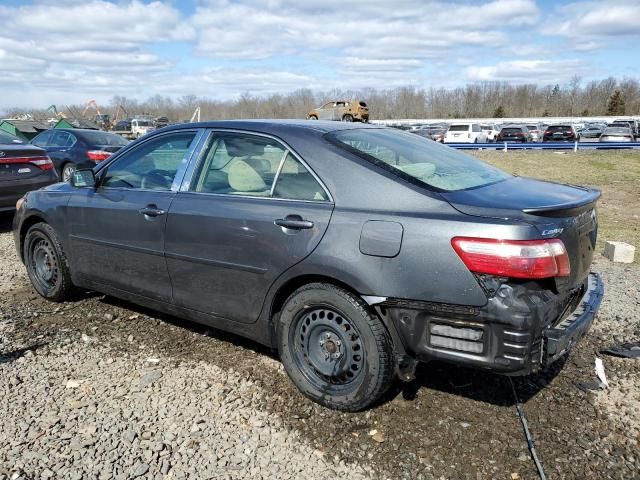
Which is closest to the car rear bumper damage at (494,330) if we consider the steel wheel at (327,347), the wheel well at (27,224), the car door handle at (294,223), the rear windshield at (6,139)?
the steel wheel at (327,347)

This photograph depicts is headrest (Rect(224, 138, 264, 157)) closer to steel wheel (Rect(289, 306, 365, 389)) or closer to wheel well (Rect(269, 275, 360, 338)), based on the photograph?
wheel well (Rect(269, 275, 360, 338))

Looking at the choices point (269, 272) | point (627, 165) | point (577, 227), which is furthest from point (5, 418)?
point (627, 165)

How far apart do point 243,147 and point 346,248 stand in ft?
3.88

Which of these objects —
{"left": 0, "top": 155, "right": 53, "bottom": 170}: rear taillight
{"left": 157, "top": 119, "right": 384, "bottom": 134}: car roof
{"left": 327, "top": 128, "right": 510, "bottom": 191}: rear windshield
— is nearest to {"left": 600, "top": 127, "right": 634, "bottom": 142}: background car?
{"left": 0, "top": 155, "right": 53, "bottom": 170}: rear taillight

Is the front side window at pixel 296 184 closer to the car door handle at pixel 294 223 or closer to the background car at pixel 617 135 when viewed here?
the car door handle at pixel 294 223

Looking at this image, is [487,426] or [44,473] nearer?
[44,473]

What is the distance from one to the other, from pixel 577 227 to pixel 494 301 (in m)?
0.71

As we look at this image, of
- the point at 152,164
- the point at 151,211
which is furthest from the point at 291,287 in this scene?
the point at 152,164

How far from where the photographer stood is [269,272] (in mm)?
3217

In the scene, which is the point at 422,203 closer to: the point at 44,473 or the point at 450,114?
the point at 44,473

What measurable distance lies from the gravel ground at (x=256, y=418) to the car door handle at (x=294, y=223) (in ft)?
3.58

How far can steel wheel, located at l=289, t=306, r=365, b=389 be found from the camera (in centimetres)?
303

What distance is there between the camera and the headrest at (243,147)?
3525 millimetres

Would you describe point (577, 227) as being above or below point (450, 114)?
above
